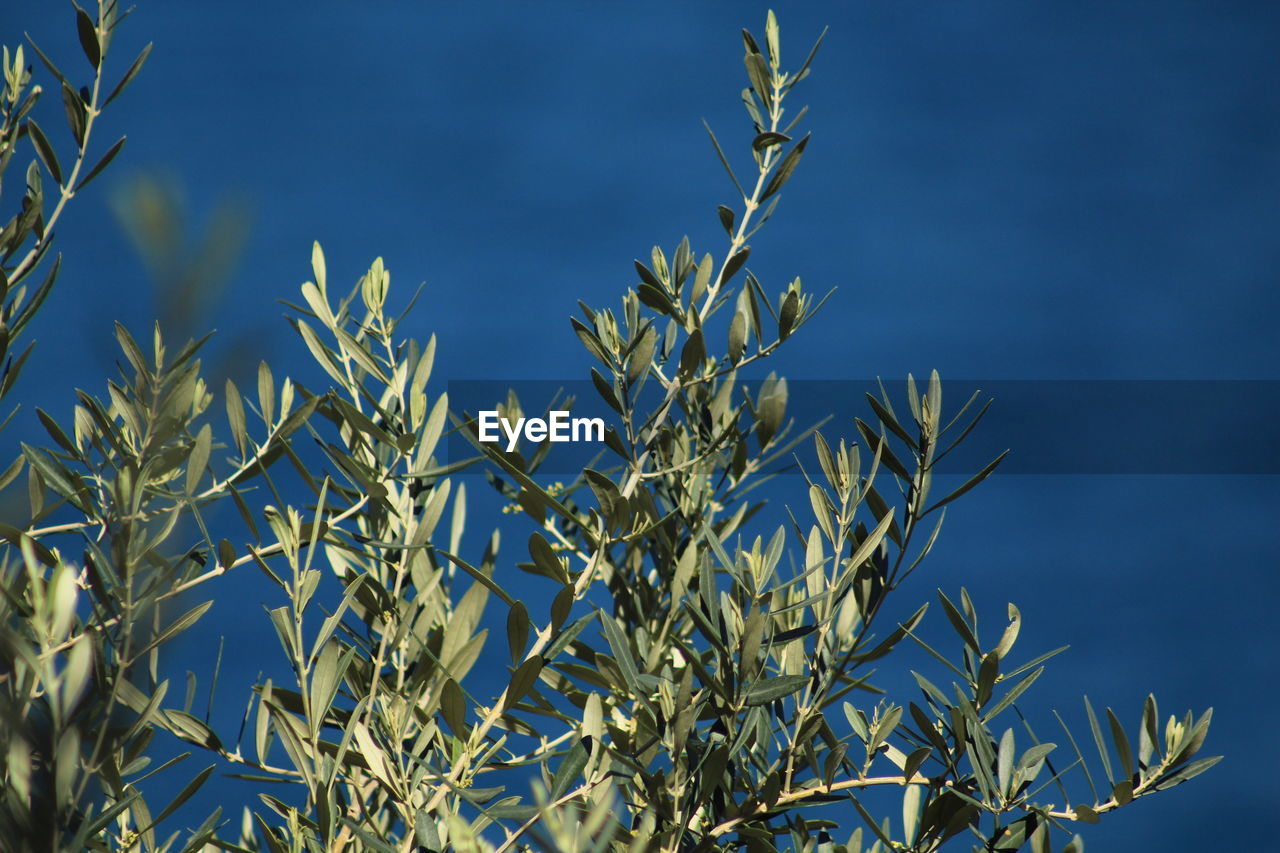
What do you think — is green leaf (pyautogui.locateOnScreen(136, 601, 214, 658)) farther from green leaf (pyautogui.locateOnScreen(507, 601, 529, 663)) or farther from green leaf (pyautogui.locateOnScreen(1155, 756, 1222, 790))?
green leaf (pyautogui.locateOnScreen(1155, 756, 1222, 790))

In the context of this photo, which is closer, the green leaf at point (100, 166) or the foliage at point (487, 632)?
the foliage at point (487, 632)

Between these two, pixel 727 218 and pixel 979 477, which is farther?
pixel 727 218

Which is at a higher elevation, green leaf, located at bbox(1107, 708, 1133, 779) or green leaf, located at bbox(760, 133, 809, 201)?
green leaf, located at bbox(760, 133, 809, 201)

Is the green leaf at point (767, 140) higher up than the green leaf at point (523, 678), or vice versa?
the green leaf at point (767, 140)

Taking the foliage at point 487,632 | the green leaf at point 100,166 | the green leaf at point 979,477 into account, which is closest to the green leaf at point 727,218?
the foliage at point 487,632

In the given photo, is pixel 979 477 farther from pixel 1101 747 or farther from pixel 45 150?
pixel 45 150

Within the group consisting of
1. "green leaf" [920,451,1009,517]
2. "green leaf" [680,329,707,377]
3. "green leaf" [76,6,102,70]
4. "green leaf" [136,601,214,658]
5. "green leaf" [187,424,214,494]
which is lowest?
"green leaf" [136,601,214,658]

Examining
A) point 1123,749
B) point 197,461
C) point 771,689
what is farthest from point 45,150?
point 1123,749

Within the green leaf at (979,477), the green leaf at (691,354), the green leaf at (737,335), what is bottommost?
the green leaf at (979,477)

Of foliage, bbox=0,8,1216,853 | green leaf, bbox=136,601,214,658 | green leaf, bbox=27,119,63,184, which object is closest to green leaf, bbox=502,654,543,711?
foliage, bbox=0,8,1216,853

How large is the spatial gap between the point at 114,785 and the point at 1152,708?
1.41ft

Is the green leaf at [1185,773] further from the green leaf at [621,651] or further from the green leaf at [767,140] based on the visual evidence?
the green leaf at [767,140]

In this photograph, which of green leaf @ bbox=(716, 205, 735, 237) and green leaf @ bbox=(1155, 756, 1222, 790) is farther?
green leaf @ bbox=(716, 205, 735, 237)

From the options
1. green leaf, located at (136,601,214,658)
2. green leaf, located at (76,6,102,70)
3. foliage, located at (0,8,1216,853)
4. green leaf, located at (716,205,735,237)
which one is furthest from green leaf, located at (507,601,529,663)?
green leaf, located at (76,6,102,70)
